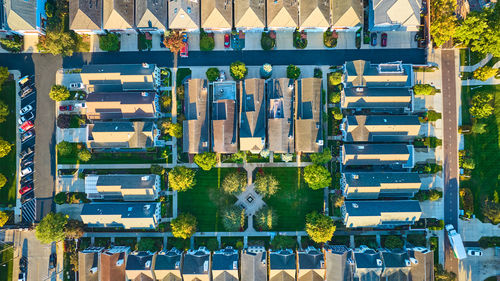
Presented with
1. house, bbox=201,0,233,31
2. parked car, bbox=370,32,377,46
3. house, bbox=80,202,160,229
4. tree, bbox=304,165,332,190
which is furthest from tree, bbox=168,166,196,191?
parked car, bbox=370,32,377,46

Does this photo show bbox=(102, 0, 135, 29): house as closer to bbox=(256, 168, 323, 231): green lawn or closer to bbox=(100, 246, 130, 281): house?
bbox=(256, 168, 323, 231): green lawn

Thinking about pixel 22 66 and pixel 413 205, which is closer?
pixel 413 205

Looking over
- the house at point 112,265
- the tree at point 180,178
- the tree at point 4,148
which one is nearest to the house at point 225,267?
the tree at point 180,178

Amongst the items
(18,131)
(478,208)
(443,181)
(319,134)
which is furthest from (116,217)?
(478,208)

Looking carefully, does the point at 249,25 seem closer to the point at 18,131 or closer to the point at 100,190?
the point at 100,190

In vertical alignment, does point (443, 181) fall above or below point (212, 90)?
below

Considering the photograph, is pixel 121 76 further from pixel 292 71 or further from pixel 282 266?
pixel 282 266

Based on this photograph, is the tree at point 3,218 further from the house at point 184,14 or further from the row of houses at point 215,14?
the house at point 184,14
